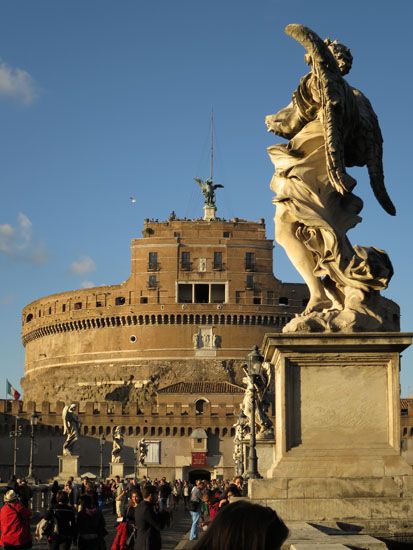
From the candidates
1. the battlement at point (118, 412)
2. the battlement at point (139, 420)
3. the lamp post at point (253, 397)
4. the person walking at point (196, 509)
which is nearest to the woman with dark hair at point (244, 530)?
the person walking at point (196, 509)

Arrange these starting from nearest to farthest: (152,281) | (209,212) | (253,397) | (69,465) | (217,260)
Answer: (253,397) < (69,465) < (217,260) < (152,281) < (209,212)

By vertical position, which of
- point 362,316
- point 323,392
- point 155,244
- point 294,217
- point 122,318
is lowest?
point 323,392

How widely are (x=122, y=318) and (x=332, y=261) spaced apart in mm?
81174

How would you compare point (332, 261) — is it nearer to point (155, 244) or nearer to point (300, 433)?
point (300, 433)

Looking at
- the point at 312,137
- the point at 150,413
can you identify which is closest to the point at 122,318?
the point at 150,413

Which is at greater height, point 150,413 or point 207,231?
point 207,231

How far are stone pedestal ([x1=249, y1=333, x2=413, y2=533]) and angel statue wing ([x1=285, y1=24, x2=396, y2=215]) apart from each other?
3.33 ft

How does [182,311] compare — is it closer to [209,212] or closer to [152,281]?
[152,281]

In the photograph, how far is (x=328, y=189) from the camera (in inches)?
260

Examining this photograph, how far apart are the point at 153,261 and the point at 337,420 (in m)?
80.8

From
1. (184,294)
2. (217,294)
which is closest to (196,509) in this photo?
(184,294)

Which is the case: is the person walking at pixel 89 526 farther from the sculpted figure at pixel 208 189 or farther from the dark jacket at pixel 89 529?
the sculpted figure at pixel 208 189

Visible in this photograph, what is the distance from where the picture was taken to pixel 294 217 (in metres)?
6.56

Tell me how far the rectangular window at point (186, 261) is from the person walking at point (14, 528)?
254 feet
